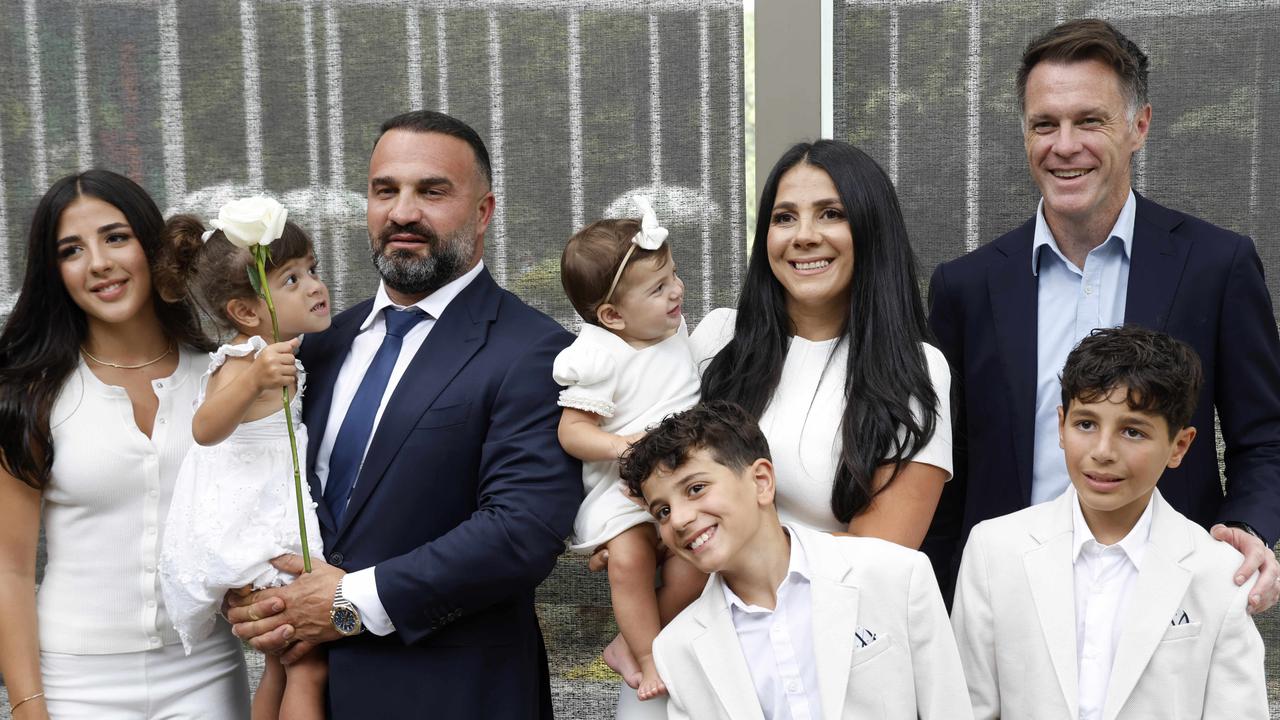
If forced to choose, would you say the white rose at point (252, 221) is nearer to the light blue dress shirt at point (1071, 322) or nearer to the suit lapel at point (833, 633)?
the suit lapel at point (833, 633)

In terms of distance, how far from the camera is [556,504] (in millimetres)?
2645

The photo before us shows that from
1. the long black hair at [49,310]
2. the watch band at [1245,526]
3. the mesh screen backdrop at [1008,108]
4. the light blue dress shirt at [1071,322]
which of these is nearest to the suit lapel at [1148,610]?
the watch band at [1245,526]

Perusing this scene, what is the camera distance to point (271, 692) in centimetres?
278

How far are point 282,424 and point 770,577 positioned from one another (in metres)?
1.19

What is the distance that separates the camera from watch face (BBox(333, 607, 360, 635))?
2.60 m

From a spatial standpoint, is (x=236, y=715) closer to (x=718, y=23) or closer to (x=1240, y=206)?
(x=718, y=23)

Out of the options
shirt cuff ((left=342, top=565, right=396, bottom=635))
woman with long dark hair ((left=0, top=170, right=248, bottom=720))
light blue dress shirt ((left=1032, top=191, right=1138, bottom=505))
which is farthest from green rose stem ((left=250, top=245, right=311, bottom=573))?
light blue dress shirt ((left=1032, top=191, right=1138, bottom=505))

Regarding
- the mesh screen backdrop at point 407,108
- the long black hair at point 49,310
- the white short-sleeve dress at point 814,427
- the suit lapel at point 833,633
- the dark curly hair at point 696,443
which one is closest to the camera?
the suit lapel at point 833,633

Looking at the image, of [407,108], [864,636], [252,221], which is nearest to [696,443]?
[864,636]

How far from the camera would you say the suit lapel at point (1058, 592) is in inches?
93.6

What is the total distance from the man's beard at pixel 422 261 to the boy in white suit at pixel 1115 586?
1.36 m

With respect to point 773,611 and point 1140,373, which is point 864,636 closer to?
point 773,611

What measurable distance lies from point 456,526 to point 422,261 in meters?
0.63

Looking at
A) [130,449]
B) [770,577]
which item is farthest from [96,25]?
[770,577]
